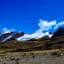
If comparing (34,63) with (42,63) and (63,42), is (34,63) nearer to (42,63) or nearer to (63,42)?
(42,63)

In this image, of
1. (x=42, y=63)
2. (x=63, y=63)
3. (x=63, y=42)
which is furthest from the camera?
(x=63, y=42)

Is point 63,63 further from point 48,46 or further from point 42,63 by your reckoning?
point 48,46

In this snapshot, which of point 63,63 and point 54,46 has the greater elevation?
point 54,46

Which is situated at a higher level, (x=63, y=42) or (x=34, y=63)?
(x=63, y=42)

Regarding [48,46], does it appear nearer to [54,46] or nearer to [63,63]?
[54,46]

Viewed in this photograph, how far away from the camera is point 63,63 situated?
5384 cm

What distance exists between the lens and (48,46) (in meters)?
184

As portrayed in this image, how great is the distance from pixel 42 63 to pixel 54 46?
118m

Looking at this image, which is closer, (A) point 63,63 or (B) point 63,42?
(A) point 63,63

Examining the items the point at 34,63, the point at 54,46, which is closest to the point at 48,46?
the point at 54,46

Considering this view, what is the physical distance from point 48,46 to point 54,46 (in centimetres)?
936

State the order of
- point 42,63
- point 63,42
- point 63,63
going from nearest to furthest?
1. point 63,63
2. point 42,63
3. point 63,42

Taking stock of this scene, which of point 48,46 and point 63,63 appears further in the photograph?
point 48,46

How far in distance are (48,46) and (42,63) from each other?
126 m
